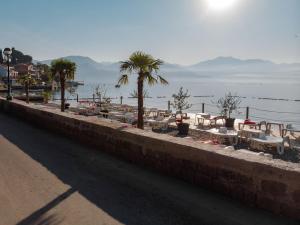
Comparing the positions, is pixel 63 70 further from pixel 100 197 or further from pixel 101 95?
pixel 100 197

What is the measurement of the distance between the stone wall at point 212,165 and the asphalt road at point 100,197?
0.41ft

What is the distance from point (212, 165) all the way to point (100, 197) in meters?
1.40

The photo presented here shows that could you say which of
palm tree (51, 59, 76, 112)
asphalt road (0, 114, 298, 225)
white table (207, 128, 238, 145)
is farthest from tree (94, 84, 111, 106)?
asphalt road (0, 114, 298, 225)

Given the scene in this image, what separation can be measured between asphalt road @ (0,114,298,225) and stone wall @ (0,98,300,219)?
124 millimetres

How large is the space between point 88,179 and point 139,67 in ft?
18.9

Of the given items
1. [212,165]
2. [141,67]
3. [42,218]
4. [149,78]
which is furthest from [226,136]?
[42,218]

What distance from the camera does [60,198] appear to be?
4004 millimetres

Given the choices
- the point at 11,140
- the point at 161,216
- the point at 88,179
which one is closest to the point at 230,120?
the point at 11,140

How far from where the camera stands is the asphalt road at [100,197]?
11.2 ft

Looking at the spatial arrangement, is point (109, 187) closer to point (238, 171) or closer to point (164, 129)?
point (238, 171)

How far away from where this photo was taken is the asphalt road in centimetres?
342

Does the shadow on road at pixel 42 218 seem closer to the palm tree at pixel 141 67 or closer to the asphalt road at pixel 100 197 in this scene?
the asphalt road at pixel 100 197

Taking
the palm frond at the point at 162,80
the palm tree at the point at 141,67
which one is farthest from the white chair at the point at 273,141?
the palm tree at the point at 141,67

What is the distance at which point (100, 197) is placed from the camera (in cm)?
404
